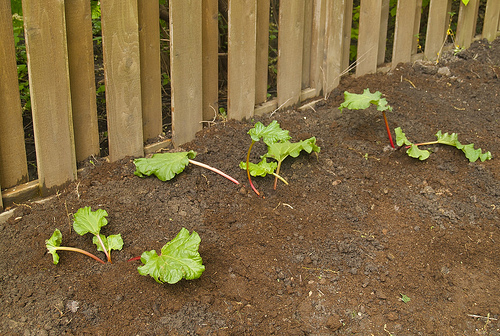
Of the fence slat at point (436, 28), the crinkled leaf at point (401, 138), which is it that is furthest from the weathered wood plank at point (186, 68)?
the fence slat at point (436, 28)

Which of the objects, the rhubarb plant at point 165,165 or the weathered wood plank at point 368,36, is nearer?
the rhubarb plant at point 165,165

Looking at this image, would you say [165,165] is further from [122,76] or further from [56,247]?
[56,247]

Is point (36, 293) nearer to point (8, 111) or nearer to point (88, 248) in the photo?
point (88, 248)

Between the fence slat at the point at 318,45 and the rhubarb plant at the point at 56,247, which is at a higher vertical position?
the fence slat at the point at 318,45

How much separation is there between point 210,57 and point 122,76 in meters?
0.71

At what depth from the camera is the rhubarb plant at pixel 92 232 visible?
256 centimetres

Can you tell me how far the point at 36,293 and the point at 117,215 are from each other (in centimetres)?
59

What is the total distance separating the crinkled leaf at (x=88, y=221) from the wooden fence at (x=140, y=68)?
1.32 feet

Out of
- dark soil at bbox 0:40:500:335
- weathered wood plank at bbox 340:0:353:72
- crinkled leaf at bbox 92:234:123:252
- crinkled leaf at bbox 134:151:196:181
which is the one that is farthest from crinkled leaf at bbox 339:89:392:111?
crinkled leaf at bbox 92:234:123:252

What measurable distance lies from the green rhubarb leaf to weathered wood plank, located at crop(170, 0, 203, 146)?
108cm

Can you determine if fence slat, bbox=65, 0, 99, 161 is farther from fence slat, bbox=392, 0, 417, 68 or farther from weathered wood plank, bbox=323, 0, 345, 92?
fence slat, bbox=392, 0, 417, 68

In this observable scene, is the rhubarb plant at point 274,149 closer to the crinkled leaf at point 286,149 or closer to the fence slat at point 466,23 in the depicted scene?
the crinkled leaf at point 286,149

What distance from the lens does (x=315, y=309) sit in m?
2.51

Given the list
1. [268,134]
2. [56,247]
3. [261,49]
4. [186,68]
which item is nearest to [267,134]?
[268,134]
